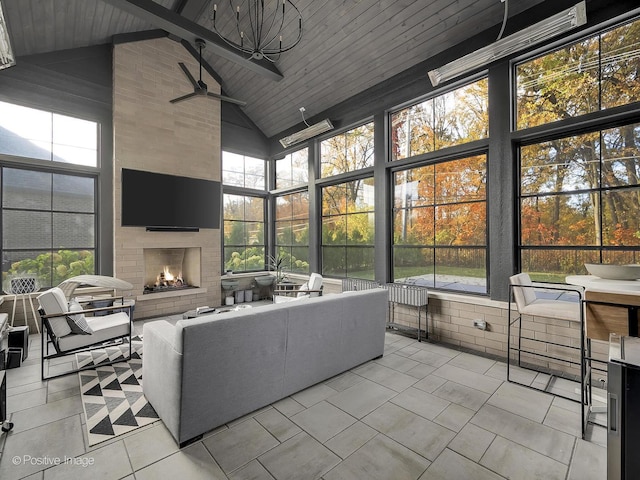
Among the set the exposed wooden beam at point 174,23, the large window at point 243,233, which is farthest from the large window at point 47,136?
the large window at point 243,233

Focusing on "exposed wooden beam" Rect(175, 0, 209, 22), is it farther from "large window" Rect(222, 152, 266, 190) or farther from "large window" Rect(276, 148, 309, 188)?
"large window" Rect(276, 148, 309, 188)

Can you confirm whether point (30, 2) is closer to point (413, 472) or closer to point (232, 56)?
point (232, 56)

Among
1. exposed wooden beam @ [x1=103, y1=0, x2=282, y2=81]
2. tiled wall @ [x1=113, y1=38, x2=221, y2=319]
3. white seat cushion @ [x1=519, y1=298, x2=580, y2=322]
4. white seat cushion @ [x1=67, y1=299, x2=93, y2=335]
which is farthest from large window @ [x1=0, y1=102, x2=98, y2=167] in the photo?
white seat cushion @ [x1=519, y1=298, x2=580, y2=322]

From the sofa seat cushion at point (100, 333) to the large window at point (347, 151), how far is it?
13.1 feet

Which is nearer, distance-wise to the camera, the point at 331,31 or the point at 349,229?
the point at 331,31

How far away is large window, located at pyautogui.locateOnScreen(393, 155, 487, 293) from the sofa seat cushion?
367 cm

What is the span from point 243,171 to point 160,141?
1.82 meters

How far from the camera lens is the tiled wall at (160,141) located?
188 inches

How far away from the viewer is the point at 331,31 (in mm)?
4254

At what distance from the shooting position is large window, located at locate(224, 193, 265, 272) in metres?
6.34

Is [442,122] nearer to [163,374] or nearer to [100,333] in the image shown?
[163,374]

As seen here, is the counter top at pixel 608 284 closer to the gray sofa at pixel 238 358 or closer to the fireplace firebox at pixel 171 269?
the gray sofa at pixel 238 358

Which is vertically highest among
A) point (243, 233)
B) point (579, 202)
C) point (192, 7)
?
point (192, 7)

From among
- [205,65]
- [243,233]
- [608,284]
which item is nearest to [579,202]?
[608,284]
